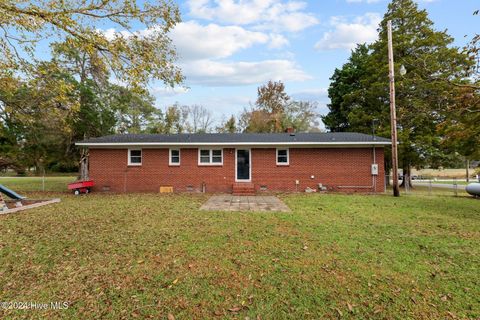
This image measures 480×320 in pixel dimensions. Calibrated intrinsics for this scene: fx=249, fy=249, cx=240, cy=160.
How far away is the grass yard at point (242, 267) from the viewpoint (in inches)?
110

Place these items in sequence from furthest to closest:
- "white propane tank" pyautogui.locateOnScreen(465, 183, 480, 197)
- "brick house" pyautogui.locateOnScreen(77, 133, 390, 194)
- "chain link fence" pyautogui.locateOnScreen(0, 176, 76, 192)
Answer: "chain link fence" pyautogui.locateOnScreen(0, 176, 76, 192) < "brick house" pyautogui.locateOnScreen(77, 133, 390, 194) < "white propane tank" pyautogui.locateOnScreen(465, 183, 480, 197)

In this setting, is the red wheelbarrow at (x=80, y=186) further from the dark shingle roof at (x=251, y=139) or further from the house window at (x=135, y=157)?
the house window at (x=135, y=157)

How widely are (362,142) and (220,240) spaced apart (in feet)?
35.1

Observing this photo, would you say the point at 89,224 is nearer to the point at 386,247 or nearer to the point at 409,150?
the point at 386,247

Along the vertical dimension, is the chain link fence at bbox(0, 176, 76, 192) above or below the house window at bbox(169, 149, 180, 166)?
below

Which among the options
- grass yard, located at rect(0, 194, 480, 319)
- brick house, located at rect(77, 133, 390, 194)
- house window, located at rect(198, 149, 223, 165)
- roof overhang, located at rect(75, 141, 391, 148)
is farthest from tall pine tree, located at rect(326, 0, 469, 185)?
grass yard, located at rect(0, 194, 480, 319)

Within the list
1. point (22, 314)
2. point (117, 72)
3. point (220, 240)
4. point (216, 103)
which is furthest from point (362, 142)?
point (216, 103)

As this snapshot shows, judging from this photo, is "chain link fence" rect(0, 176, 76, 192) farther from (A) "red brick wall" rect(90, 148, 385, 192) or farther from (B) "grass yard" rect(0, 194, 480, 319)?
(B) "grass yard" rect(0, 194, 480, 319)

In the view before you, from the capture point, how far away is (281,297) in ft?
9.83

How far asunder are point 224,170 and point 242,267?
10.1 metres

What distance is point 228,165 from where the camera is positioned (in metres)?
13.8

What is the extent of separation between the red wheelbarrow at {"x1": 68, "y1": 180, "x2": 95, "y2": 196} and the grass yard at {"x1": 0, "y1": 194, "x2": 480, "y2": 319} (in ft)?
21.3

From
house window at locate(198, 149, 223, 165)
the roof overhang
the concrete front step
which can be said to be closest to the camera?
the concrete front step

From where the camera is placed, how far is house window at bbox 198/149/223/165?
1392cm
